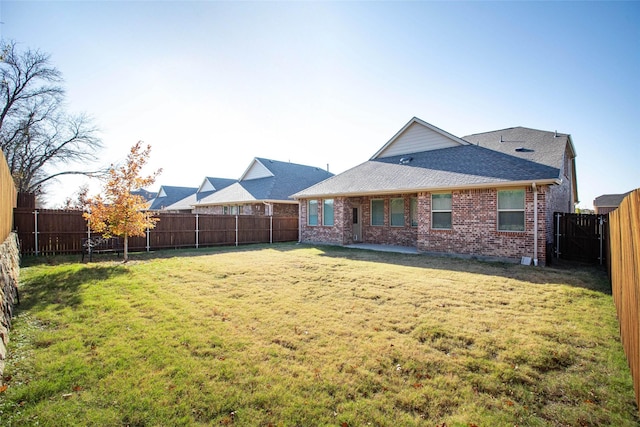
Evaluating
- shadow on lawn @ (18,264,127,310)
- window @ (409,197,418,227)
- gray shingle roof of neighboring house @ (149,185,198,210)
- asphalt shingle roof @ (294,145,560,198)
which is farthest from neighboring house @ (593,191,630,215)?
gray shingle roof of neighboring house @ (149,185,198,210)

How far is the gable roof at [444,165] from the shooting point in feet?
37.2

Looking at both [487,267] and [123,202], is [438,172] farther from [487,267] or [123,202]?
[123,202]

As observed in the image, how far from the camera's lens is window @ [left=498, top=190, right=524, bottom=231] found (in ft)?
35.6

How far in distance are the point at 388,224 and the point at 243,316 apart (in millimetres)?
11760

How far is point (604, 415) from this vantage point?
9.37 feet

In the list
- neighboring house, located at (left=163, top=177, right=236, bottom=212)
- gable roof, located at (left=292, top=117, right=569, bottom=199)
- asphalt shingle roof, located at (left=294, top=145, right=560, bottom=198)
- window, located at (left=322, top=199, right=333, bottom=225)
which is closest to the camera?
asphalt shingle roof, located at (left=294, top=145, right=560, bottom=198)

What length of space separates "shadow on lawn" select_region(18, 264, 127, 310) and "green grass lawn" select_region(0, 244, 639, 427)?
0.07 m

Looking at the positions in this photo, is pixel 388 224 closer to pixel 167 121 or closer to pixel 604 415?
pixel 167 121

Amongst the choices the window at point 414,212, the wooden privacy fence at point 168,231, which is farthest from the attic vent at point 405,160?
the wooden privacy fence at point 168,231

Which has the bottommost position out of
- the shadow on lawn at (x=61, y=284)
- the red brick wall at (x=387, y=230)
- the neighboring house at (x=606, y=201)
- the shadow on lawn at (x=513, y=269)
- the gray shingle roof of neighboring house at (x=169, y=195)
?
the shadow on lawn at (x=513, y=269)

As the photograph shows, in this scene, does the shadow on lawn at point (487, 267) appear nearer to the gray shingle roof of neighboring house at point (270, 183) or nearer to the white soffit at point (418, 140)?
the white soffit at point (418, 140)

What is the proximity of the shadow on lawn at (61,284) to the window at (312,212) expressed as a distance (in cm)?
1026

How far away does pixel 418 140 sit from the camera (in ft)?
55.7

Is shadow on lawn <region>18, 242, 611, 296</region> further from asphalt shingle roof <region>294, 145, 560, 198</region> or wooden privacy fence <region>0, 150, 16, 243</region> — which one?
asphalt shingle roof <region>294, 145, 560, 198</region>
